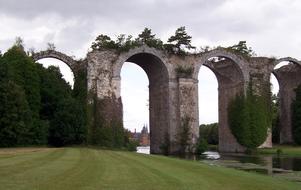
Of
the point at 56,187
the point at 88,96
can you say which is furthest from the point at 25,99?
the point at 56,187

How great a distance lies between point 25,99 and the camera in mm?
40375

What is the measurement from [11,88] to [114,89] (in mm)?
10328

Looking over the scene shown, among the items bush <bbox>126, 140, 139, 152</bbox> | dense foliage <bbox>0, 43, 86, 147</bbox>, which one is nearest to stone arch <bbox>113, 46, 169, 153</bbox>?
bush <bbox>126, 140, 139, 152</bbox>

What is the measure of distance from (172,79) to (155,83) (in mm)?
3671

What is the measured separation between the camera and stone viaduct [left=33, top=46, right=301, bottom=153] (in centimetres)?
4625

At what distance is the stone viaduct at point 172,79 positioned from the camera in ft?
152

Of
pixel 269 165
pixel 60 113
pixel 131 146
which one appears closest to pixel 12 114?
pixel 60 113

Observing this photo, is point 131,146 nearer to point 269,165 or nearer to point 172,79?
point 172,79

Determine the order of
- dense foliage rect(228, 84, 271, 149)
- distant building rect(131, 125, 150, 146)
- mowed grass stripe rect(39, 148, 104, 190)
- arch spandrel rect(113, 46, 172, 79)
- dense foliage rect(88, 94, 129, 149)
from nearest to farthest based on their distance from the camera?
1. mowed grass stripe rect(39, 148, 104, 190)
2. dense foliage rect(88, 94, 129, 149)
3. arch spandrel rect(113, 46, 172, 79)
4. dense foliage rect(228, 84, 271, 149)
5. distant building rect(131, 125, 150, 146)

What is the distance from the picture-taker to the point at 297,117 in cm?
5697

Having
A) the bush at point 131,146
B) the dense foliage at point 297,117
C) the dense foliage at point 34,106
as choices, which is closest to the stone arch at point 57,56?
the dense foliage at point 34,106

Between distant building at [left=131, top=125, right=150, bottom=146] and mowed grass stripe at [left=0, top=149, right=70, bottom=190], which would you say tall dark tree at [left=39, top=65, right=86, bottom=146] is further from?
distant building at [left=131, top=125, right=150, bottom=146]

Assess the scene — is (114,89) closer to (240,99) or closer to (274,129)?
(240,99)

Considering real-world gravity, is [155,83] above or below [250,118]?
above
